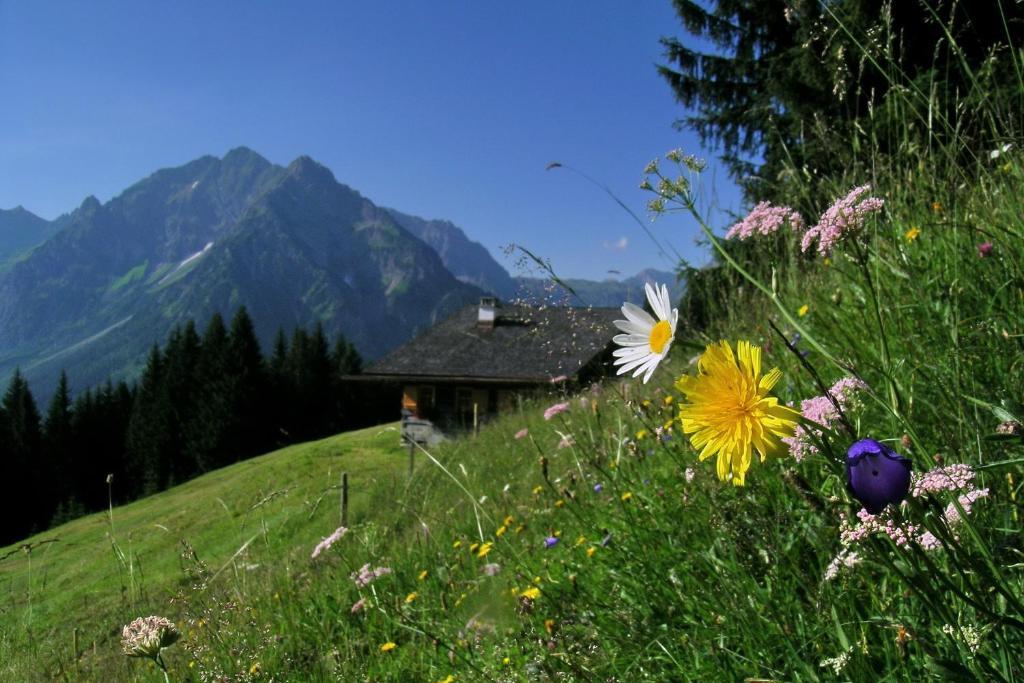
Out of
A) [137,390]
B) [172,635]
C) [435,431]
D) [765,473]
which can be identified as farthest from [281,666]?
[137,390]

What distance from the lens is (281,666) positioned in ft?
8.65

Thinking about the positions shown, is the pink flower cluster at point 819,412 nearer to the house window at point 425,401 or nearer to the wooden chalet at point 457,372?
the wooden chalet at point 457,372

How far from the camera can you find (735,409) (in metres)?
0.76

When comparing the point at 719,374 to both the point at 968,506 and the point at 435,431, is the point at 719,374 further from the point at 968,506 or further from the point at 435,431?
the point at 435,431

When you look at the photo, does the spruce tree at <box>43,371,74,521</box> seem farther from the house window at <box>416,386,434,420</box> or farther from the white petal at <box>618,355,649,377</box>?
the white petal at <box>618,355,649,377</box>

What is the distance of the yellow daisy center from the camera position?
0.93 m

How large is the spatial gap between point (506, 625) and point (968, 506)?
1439 mm

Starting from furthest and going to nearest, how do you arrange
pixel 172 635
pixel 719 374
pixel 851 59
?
1. pixel 851 59
2. pixel 172 635
3. pixel 719 374

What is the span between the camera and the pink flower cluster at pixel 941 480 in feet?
2.35

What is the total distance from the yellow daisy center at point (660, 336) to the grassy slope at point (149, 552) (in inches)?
62.7

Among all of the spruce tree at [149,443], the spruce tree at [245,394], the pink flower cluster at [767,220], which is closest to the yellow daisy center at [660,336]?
the pink flower cluster at [767,220]

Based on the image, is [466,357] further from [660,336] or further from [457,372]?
[660,336]

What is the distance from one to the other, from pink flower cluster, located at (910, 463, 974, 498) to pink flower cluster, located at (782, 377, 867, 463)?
0.10 meters

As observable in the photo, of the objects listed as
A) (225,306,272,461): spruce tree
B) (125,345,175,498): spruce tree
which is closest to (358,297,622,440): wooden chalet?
(225,306,272,461): spruce tree
